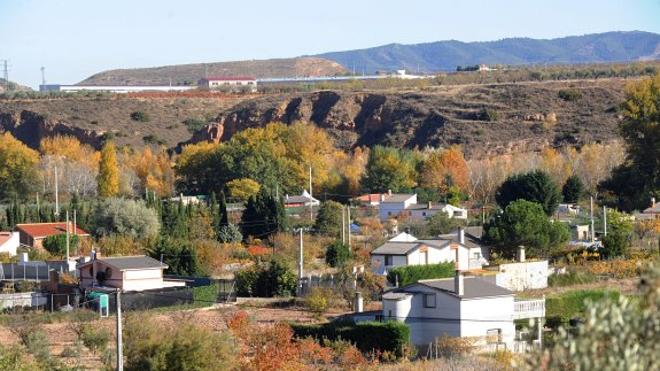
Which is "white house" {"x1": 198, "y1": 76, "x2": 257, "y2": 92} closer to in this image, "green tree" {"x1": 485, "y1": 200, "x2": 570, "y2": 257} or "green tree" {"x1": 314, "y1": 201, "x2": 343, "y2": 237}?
"green tree" {"x1": 314, "y1": 201, "x2": 343, "y2": 237}

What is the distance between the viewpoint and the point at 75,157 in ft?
285

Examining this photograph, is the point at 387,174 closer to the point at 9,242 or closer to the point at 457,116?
the point at 9,242

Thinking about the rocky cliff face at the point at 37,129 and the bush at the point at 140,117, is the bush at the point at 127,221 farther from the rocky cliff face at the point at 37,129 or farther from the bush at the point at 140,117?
the bush at the point at 140,117

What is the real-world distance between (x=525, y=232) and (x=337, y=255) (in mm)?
6410

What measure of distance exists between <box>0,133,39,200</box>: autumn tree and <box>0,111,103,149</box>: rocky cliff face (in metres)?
30.1

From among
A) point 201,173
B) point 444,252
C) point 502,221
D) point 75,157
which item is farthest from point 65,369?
point 75,157

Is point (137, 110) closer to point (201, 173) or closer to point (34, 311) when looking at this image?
point (201, 173)

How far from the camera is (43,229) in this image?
52.9 meters

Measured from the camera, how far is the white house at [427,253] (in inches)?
1607

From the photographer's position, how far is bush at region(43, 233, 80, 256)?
163 ft

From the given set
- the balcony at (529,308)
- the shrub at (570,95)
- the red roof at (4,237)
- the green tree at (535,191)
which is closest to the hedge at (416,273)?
the balcony at (529,308)

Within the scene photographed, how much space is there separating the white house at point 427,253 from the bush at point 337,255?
77.6 inches

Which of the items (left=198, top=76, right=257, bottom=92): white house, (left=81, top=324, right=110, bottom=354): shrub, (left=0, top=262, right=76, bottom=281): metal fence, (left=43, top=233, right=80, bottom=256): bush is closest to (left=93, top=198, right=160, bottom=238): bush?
(left=43, top=233, right=80, bottom=256): bush

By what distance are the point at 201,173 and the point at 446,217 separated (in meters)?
23.0
